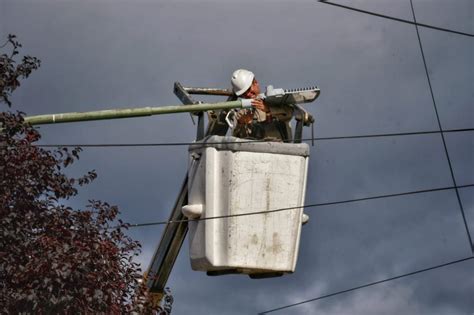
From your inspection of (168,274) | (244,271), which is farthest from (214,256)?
(168,274)

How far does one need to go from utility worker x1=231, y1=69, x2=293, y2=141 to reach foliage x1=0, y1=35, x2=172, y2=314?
2.86 m

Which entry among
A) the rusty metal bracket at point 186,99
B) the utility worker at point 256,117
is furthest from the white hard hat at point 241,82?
the rusty metal bracket at point 186,99

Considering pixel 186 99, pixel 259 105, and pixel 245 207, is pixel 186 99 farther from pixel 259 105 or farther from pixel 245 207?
pixel 245 207

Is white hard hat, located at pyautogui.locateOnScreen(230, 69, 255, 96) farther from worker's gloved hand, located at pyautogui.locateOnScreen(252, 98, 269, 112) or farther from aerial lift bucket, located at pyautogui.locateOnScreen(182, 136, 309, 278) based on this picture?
aerial lift bucket, located at pyautogui.locateOnScreen(182, 136, 309, 278)

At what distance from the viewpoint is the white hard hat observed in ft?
61.2

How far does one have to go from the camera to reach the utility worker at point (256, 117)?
18.4 m

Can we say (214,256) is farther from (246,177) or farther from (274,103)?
(274,103)

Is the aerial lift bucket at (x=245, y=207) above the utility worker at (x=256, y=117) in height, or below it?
below

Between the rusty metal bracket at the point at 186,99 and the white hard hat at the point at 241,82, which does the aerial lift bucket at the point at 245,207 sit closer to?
the rusty metal bracket at the point at 186,99

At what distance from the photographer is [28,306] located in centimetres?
1468

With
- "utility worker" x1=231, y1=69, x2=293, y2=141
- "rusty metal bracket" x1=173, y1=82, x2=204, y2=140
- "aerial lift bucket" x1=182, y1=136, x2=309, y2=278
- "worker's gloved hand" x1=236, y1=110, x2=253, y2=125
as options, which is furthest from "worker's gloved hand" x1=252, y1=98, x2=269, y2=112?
"rusty metal bracket" x1=173, y1=82, x2=204, y2=140

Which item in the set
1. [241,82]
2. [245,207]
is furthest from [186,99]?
[245,207]

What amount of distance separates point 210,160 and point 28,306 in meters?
4.14

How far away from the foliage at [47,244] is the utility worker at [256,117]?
286 cm
